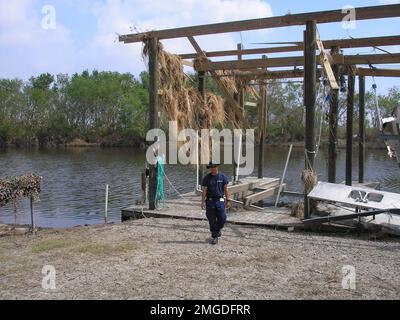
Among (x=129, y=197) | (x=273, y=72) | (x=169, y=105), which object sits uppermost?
(x=273, y=72)

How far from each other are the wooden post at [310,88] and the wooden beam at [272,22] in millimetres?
259

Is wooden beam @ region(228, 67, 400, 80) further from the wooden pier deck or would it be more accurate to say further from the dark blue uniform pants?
the dark blue uniform pants

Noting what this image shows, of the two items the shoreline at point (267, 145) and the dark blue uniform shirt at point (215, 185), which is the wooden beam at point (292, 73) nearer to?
the dark blue uniform shirt at point (215, 185)

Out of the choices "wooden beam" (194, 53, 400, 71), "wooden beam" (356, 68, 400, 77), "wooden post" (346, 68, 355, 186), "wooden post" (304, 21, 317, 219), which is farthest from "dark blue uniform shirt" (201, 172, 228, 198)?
"wooden beam" (356, 68, 400, 77)

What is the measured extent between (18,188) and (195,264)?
512 centimetres

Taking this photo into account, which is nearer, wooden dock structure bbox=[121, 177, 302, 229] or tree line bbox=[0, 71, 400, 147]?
wooden dock structure bbox=[121, 177, 302, 229]

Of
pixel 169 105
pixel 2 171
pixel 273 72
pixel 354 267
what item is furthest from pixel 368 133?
pixel 354 267

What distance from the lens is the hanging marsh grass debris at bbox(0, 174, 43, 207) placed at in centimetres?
1071

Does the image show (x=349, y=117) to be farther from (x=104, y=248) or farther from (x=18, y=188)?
(x=18, y=188)

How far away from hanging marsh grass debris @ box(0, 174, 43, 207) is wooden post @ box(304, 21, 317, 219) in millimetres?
6080
